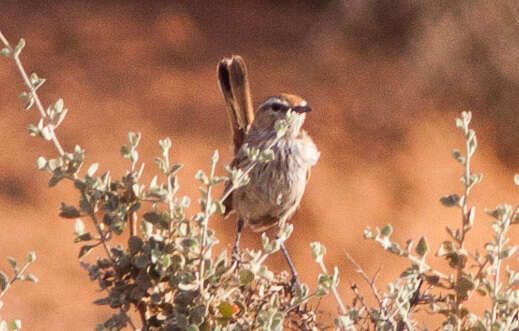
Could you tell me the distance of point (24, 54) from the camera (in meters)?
4.11

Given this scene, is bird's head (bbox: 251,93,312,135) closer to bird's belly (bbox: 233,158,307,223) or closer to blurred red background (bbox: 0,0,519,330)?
bird's belly (bbox: 233,158,307,223)

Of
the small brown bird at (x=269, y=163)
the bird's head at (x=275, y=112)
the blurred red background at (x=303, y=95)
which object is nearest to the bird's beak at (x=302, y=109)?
the small brown bird at (x=269, y=163)

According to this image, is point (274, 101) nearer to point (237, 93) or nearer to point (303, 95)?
point (237, 93)

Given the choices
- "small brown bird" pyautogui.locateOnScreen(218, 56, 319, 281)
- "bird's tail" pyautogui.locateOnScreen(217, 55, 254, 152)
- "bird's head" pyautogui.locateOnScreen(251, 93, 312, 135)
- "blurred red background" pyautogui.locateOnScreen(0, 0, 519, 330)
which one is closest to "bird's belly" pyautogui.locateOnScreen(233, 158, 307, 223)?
"small brown bird" pyautogui.locateOnScreen(218, 56, 319, 281)

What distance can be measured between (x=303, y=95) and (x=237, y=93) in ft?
5.10

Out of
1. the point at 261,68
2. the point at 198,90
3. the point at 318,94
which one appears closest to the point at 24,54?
the point at 198,90

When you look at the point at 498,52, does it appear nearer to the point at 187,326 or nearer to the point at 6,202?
the point at 6,202

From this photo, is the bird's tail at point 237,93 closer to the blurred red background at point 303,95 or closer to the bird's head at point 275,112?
the bird's head at point 275,112

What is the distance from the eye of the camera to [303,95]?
433 cm

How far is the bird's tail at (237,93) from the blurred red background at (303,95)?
1248 millimetres

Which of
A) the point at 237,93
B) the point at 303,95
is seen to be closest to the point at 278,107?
the point at 237,93

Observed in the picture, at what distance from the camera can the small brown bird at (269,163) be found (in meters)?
2.65

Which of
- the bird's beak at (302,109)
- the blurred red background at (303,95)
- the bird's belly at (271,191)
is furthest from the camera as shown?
the blurred red background at (303,95)

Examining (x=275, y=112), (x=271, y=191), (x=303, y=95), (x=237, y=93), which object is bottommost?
(x=271, y=191)
